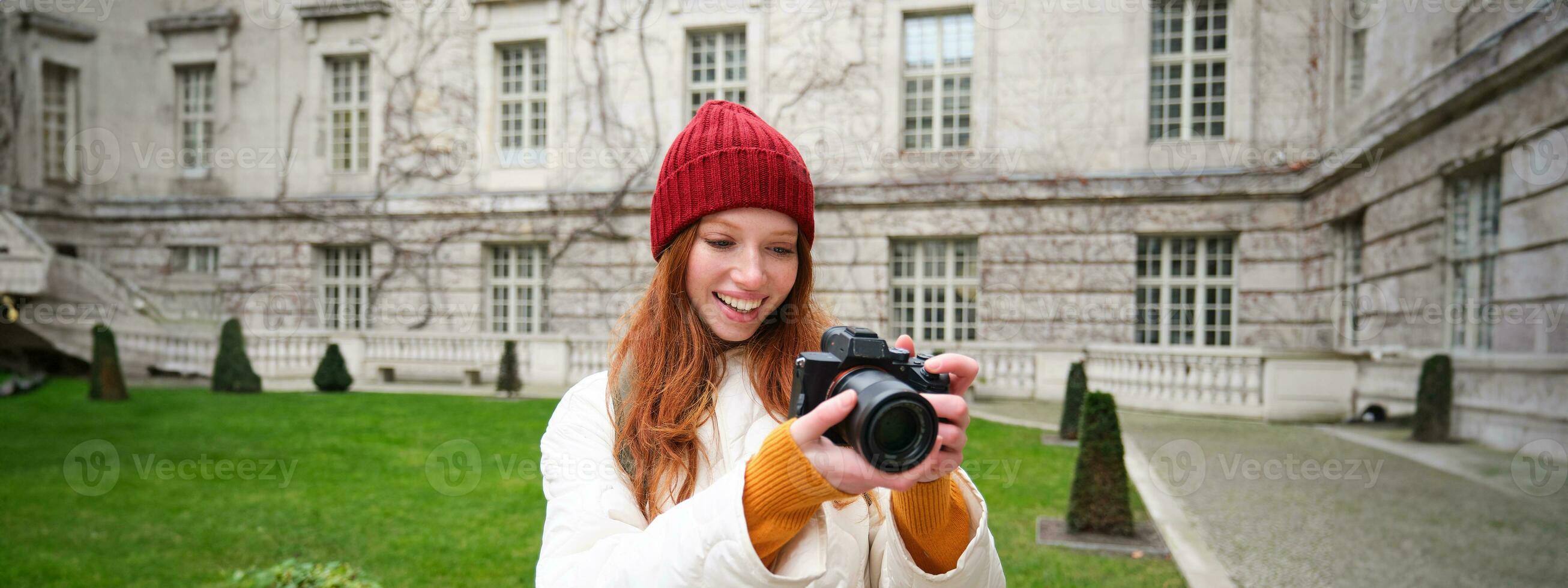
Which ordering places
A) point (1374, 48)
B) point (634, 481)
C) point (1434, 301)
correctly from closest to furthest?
point (634, 481)
point (1434, 301)
point (1374, 48)

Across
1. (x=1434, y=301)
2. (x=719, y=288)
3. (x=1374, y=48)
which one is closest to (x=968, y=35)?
(x=1374, y=48)

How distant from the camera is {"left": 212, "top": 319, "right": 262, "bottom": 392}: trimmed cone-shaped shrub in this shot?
6031 mm

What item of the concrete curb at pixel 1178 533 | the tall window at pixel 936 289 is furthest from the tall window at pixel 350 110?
the concrete curb at pixel 1178 533

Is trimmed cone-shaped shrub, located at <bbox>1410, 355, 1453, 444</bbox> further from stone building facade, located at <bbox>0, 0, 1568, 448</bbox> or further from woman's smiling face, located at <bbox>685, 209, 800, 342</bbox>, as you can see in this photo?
woman's smiling face, located at <bbox>685, 209, 800, 342</bbox>

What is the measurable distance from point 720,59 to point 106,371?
18.2 ft

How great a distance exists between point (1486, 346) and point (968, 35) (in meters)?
4.08

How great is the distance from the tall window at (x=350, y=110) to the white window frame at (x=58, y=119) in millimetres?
1699

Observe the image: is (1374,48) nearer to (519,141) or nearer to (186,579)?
(519,141)

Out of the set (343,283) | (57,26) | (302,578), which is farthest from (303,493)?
(57,26)

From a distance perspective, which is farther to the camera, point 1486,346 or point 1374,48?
point 1374,48

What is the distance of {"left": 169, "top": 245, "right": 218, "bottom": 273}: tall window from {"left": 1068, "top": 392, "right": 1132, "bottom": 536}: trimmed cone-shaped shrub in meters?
6.74

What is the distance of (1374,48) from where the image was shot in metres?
5.03

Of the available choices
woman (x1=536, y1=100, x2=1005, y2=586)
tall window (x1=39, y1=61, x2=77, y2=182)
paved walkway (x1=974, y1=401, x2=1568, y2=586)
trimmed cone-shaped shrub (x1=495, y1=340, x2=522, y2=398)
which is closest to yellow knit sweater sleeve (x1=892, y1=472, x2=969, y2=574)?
woman (x1=536, y1=100, x2=1005, y2=586)

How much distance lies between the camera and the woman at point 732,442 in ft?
2.67
